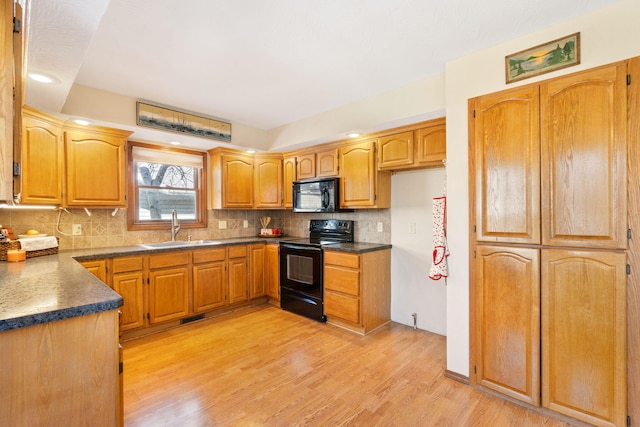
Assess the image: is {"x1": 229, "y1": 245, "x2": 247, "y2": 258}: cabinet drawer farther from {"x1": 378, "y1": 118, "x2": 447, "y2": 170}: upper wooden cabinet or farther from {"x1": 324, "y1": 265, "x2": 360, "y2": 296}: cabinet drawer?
{"x1": 378, "y1": 118, "x2": 447, "y2": 170}: upper wooden cabinet

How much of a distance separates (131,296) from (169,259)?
491mm

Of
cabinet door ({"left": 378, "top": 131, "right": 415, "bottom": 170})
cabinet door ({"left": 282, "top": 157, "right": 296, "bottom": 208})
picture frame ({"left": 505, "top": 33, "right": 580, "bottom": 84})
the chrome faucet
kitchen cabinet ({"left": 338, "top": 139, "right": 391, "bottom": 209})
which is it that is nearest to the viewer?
picture frame ({"left": 505, "top": 33, "right": 580, "bottom": 84})

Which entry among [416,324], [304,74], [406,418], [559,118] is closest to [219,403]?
[406,418]

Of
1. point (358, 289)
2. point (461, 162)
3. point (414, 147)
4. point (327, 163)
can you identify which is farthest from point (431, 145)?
point (358, 289)

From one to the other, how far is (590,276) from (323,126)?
2800 mm

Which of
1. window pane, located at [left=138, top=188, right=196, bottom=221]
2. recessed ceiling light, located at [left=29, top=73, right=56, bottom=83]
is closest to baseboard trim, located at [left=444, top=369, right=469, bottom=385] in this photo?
window pane, located at [left=138, top=188, right=196, bottom=221]

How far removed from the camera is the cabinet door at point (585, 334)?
1.67m

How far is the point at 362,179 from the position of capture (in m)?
3.34

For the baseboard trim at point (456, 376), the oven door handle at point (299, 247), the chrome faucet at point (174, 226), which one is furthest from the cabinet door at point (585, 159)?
the chrome faucet at point (174, 226)

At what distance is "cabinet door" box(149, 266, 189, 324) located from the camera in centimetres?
311

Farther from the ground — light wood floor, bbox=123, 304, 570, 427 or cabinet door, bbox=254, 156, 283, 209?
cabinet door, bbox=254, 156, 283, 209

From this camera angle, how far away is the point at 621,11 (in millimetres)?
1667

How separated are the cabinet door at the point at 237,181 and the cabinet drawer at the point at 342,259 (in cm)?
152

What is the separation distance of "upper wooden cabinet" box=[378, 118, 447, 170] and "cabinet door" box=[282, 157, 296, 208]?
55.0 inches
